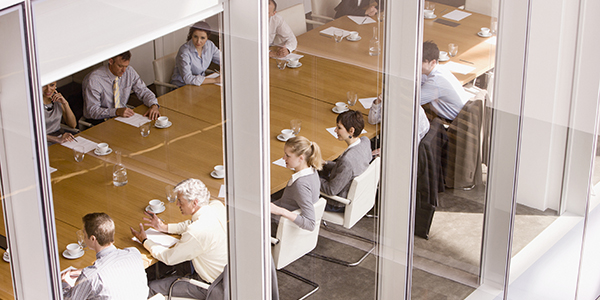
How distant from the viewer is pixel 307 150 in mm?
2676

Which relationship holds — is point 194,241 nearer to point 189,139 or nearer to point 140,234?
point 140,234

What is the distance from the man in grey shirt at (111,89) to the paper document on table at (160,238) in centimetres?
46

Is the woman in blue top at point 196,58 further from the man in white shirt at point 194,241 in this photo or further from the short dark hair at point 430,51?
the short dark hair at point 430,51

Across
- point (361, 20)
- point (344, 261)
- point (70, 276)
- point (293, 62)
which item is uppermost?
point (361, 20)

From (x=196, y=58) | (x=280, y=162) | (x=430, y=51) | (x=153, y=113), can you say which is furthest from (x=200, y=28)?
(x=430, y=51)

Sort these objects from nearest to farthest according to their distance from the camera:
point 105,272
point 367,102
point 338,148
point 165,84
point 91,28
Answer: point 91,28 < point 105,272 < point 165,84 < point 338,148 < point 367,102

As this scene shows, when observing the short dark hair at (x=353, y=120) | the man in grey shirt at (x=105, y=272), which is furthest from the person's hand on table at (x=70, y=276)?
the short dark hair at (x=353, y=120)

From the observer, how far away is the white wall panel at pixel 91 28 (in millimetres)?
1647

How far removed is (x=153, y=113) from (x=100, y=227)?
45 centimetres

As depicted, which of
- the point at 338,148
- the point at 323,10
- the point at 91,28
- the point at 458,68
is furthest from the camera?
the point at 458,68

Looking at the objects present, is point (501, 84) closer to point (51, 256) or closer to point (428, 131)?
point (428, 131)

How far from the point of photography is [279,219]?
8.63ft

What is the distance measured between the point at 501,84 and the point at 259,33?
1960 mm

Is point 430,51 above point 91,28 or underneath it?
underneath
